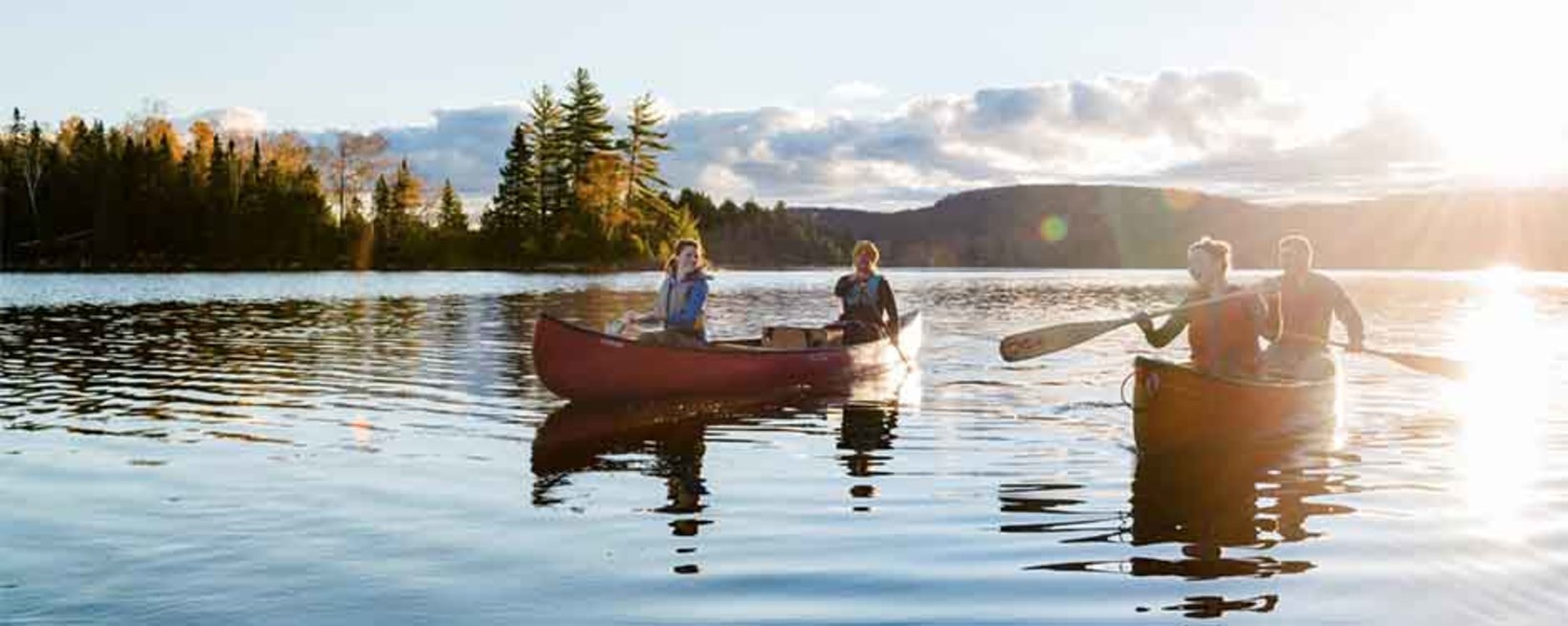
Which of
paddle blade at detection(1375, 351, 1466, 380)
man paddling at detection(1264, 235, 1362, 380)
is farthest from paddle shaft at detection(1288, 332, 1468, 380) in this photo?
man paddling at detection(1264, 235, 1362, 380)

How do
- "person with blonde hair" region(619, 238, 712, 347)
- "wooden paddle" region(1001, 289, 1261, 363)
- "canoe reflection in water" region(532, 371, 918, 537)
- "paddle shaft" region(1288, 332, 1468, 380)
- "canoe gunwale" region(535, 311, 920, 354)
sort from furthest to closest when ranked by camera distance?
1. "person with blonde hair" region(619, 238, 712, 347)
2. "canoe gunwale" region(535, 311, 920, 354)
3. "paddle shaft" region(1288, 332, 1468, 380)
4. "wooden paddle" region(1001, 289, 1261, 363)
5. "canoe reflection in water" region(532, 371, 918, 537)

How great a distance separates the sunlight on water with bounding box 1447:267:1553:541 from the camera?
367 inches

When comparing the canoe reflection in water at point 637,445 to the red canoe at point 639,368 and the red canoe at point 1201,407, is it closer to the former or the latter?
the red canoe at point 639,368

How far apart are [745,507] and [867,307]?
954 cm

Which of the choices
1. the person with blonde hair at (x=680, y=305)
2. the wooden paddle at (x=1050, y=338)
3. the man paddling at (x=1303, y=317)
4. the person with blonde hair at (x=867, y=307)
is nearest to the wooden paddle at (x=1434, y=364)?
the man paddling at (x=1303, y=317)

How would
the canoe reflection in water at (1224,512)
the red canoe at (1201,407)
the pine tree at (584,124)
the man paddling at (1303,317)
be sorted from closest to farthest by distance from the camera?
the canoe reflection in water at (1224,512)
the red canoe at (1201,407)
the man paddling at (1303,317)
the pine tree at (584,124)

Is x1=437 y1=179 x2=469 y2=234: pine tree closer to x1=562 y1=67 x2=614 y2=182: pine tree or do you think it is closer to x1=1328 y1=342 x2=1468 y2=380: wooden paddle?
x1=562 y1=67 x2=614 y2=182: pine tree

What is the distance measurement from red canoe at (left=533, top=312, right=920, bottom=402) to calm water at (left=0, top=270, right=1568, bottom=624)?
1.53 ft

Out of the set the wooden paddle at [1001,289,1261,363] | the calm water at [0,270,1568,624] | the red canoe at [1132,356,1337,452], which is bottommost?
the calm water at [0,270,1568,624]

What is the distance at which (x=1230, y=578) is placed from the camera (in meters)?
7.15

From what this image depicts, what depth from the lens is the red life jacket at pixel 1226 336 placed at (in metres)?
11.8

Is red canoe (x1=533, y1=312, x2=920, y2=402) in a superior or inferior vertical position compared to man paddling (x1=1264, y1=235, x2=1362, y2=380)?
inferior

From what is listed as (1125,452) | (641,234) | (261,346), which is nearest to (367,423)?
(1125,452)

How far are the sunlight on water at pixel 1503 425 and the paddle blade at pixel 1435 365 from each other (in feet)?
1.26
